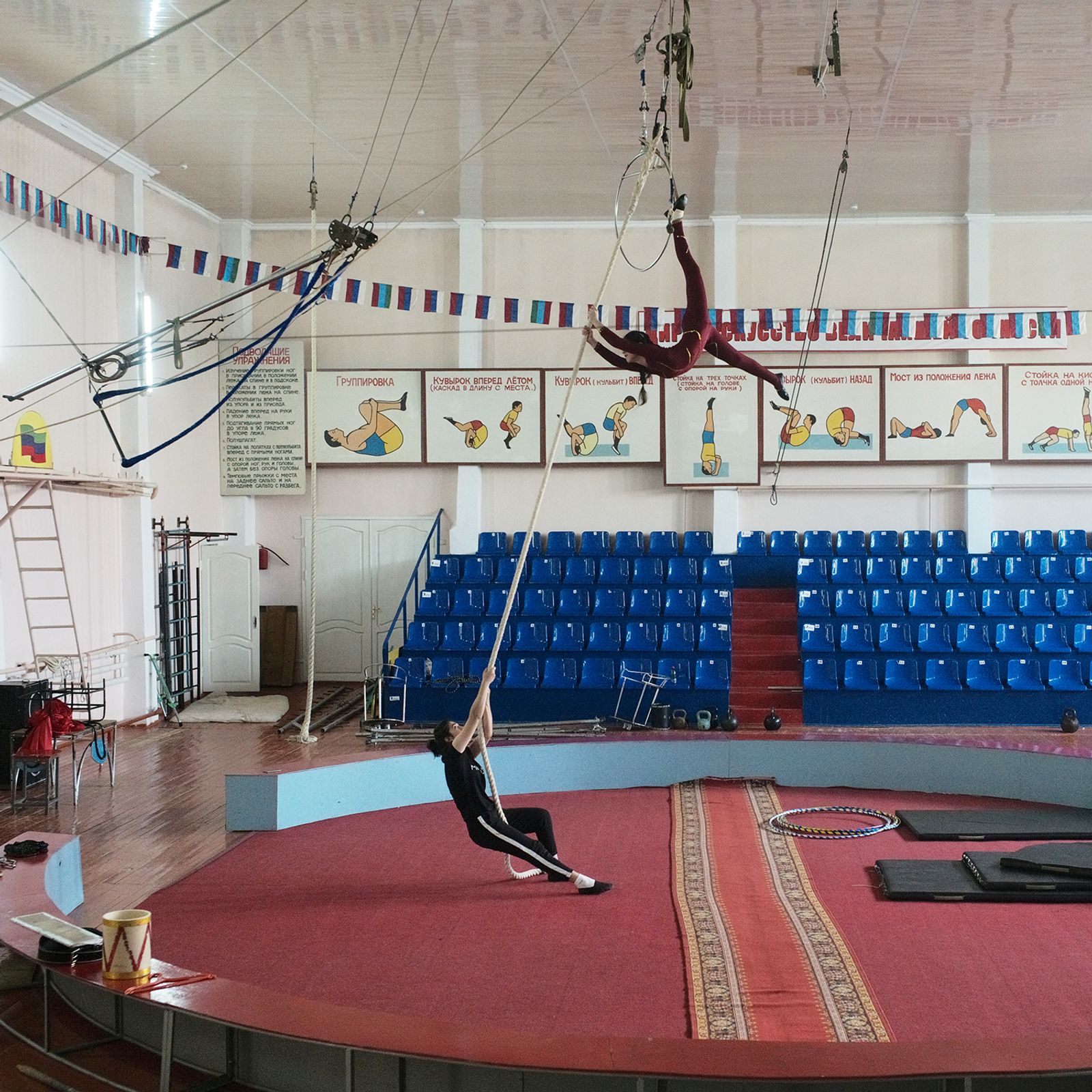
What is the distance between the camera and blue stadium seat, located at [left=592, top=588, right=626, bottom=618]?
1218 cm

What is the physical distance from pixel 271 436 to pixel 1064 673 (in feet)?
29.3

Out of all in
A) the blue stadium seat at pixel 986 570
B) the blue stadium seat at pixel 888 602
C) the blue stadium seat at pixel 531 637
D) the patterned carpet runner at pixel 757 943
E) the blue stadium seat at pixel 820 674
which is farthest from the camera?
the blue stadium seat at pixel 986 570

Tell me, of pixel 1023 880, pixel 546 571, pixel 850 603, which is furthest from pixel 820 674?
pixel 1023 880

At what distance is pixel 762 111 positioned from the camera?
32.4ft

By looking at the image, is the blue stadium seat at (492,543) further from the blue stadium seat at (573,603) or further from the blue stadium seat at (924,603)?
the blue stadium seat at (924,603)

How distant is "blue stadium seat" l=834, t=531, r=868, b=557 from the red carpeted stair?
75cm

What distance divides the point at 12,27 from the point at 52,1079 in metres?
6.95

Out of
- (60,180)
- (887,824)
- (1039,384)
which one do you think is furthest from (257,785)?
(1039,384)

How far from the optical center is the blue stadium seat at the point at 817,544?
512 inches

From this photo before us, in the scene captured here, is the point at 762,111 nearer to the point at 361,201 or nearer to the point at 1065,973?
the point at 361,201

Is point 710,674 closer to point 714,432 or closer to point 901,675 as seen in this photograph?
point 901,675

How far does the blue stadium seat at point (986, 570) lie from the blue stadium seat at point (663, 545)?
3182 millimetres

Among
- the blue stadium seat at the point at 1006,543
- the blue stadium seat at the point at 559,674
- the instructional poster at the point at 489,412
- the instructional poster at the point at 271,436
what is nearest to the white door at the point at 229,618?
the instructional poster at the point at 271,436

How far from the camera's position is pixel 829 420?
13094mm
